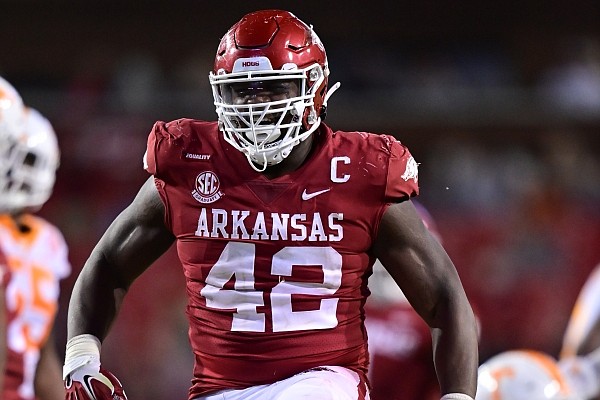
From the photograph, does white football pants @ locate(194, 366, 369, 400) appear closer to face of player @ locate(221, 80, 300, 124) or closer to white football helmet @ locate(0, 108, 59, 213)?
face of player @ locate(221, 80, 300, 124)

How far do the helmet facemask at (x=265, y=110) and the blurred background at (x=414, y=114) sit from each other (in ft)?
12.3

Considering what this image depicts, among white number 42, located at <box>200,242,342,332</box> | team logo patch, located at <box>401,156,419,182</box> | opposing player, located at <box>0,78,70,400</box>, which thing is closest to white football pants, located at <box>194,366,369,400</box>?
white number 42, located at <box>200,242,342,332</box>

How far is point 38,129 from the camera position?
13.0 ft

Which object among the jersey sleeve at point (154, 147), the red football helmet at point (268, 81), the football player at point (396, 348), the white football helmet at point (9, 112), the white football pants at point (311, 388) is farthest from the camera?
the white football helmet at point (9, 112)

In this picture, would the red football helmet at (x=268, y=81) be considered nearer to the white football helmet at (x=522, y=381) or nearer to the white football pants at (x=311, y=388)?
the white football pants at (x=311, y=388)

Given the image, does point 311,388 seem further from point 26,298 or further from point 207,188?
point 26,298

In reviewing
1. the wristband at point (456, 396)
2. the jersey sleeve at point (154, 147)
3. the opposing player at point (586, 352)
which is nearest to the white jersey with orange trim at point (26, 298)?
the jersey sleeve at point (154, 147)

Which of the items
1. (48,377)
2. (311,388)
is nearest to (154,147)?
(311,388)

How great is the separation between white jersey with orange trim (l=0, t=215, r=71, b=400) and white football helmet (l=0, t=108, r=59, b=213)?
10cm

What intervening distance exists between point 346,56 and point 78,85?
190 cm

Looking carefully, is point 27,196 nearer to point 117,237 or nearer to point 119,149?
point 117,237

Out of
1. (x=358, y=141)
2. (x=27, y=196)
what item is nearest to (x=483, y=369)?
(x=358, y=141)

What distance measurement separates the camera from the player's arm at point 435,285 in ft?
8.63

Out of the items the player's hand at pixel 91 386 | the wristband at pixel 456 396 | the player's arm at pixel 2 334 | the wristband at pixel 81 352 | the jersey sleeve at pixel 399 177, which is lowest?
the player's arm at pixel 2 334
